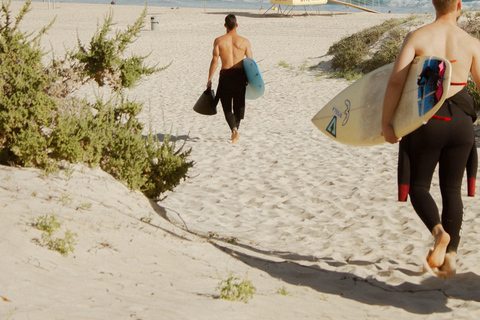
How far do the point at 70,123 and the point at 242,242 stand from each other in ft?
5.43

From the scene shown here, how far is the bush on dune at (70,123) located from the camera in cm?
421

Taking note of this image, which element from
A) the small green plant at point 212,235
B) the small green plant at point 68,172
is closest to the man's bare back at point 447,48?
the small green plant at point 212,235

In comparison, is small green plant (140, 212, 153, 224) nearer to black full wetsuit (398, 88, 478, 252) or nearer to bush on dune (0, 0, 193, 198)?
bush on dune (0, 0, 193, 198)

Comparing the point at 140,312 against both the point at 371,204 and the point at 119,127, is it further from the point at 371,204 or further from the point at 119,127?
the point at 371,204

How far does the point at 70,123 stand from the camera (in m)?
4.39

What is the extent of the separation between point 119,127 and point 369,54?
37.9ft

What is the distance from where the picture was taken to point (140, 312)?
7.72ft

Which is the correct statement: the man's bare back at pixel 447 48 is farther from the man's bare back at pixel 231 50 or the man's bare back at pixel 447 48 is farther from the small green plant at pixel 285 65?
the small green plant at pixel 285 65

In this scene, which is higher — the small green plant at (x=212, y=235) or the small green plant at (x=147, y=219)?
the small green plant at (x=147, y=219)

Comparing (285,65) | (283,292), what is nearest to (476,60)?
(283,292)

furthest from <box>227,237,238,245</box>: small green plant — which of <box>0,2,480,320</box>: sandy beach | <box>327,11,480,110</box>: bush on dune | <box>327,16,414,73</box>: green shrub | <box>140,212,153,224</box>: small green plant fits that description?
<box>327,16,414,73</box>: green shrub

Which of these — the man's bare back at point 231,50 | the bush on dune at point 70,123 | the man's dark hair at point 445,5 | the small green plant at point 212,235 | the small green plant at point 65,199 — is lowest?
the small green plant at point 212,235

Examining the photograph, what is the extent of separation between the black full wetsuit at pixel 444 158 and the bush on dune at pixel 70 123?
2261 mm

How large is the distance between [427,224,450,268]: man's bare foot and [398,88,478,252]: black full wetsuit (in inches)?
2.1
